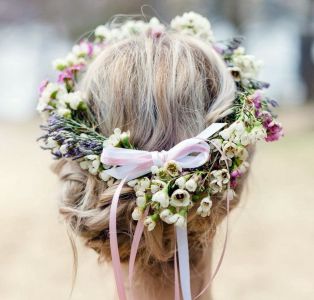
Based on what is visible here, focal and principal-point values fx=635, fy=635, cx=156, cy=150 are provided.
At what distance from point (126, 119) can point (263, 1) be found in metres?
9.13

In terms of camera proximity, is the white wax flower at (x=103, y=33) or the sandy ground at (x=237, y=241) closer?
the white wax flower at (x=103, y=33)

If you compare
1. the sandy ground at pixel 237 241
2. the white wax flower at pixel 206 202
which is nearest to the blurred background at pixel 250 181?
the sandy ground at pixel 237 241

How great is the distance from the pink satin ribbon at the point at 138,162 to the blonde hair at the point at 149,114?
0.15ft

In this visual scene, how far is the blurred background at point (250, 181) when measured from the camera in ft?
12.3

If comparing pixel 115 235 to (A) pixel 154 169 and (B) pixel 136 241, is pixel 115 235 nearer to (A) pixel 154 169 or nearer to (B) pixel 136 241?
(B) pixel 136 241

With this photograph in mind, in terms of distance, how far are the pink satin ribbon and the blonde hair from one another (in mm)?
47

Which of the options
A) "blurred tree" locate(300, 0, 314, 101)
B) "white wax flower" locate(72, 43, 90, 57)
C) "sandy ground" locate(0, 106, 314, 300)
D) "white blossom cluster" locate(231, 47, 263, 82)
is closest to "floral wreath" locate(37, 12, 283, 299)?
"white blossom cluster" locate(231, 47, 263, 82)

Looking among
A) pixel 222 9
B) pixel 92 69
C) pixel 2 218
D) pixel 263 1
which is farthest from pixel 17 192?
pixel 263 1

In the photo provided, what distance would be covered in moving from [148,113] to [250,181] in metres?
0.64

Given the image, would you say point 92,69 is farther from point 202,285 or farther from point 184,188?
point 202,285

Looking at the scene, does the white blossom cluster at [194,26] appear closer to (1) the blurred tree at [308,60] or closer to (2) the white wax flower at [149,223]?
(2) the white wax flower at [149,223]

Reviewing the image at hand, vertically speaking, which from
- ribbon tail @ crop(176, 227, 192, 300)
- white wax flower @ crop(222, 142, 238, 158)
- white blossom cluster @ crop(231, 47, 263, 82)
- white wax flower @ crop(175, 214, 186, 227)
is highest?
white blossom cluster @ crop(231, 47, 263, 82)

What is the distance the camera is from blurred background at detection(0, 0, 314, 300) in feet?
12.3

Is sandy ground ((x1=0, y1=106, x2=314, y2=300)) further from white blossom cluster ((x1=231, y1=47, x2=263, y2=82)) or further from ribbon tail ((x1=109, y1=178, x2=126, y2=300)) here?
ribbon tail ((x1=109, y1=178, x2=126, y2=300))
